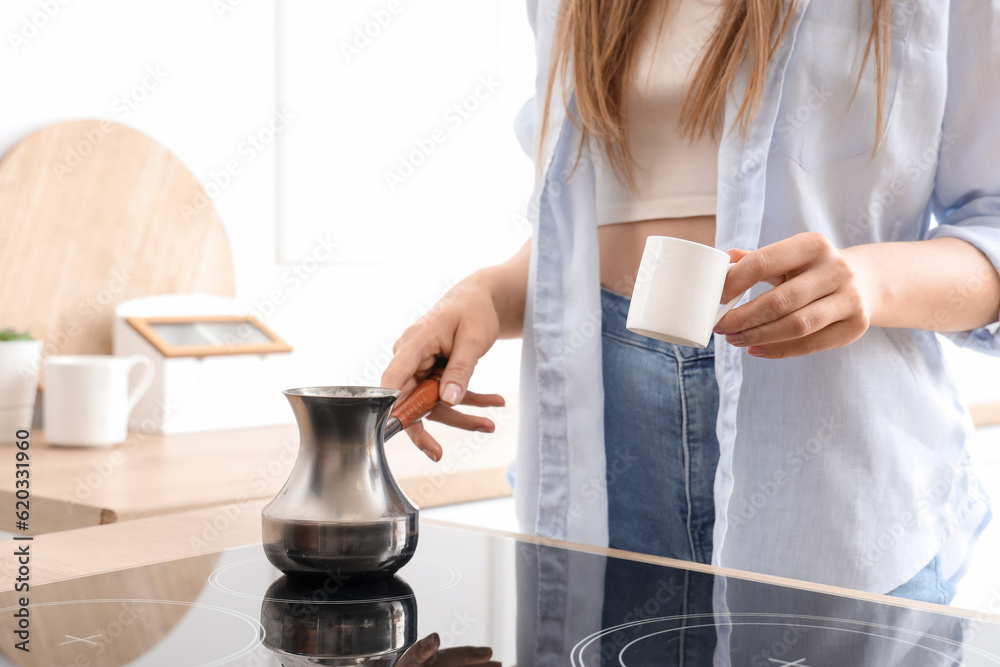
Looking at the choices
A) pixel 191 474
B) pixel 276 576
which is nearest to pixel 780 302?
pixel 276 576

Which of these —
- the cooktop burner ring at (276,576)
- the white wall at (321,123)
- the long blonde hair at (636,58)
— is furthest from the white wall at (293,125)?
the cooktop burner ring at (276,576)

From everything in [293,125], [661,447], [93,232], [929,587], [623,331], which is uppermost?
[293,125]

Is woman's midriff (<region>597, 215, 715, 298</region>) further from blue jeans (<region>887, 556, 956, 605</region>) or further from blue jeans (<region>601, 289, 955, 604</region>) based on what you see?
blue jeans (<region>887, 556, 956, 605</region>)

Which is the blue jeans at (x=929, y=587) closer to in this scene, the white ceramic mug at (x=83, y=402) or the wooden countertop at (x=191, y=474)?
the wooden countertop at (x=191, y=474)

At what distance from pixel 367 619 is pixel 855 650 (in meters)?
0.27

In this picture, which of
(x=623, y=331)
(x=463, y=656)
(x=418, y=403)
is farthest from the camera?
(x=623, y=331)

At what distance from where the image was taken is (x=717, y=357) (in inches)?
29.4

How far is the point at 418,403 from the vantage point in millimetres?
732

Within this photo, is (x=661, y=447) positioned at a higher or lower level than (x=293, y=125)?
lower

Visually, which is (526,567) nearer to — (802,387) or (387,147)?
(802,387)

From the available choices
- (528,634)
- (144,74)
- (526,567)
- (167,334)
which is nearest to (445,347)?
(526,567)

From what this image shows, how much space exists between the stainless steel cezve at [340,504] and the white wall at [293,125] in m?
1.05

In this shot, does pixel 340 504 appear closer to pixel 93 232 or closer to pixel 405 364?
pixel 405 364

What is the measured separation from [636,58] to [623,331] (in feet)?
0.82
